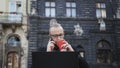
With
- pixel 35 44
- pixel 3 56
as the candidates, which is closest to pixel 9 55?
pixel 3 56

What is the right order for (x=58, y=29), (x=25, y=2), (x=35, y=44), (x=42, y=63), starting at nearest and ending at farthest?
A: (x=42, y=63)
(x=58, y=29)
(x=35, y=44)
(x=25, y=2)

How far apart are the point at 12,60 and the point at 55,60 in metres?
20.1

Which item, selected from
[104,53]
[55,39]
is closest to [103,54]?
[104,53]

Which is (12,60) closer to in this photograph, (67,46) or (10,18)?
(10,18)

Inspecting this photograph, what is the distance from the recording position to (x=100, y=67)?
21.4m

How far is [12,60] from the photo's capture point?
22.2m

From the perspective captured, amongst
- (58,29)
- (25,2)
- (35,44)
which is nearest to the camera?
(58,29)

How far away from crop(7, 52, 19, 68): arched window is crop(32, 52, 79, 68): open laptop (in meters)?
19.9

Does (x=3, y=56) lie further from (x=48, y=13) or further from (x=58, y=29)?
(x=58, y=29)

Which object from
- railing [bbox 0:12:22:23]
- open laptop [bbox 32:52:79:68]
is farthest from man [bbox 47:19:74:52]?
railing [bbox 0:12:22:23]

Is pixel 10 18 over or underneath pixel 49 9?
underneath

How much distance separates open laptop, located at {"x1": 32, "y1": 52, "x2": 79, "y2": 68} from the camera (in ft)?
7.99

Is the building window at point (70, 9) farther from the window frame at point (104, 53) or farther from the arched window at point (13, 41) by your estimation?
the arched window at point (13, 41)

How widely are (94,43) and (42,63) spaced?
1964 cm
